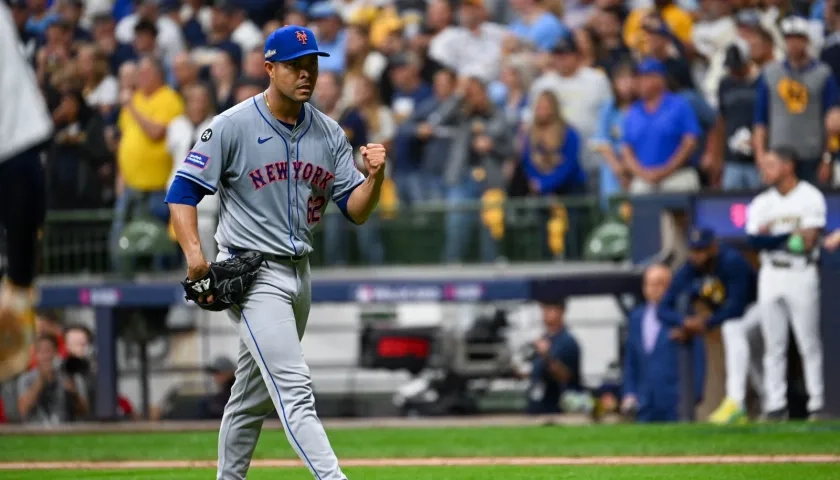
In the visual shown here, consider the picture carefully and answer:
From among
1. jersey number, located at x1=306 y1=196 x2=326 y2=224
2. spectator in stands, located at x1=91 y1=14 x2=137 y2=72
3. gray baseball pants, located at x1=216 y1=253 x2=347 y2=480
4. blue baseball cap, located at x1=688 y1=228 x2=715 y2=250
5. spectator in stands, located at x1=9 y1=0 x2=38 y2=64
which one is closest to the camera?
gray baseball pants, located at x1=216 y1=253 x2=347 y2=480

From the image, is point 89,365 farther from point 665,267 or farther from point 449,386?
point 665,267

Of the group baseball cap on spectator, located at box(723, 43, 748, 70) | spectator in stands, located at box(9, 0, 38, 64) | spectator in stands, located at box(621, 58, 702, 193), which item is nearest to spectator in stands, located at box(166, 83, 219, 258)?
spectator in stands, located at box(9, 0, 38, 64)

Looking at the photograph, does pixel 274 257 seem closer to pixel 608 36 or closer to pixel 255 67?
pixel 608 36

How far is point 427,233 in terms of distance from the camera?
50.6 ft

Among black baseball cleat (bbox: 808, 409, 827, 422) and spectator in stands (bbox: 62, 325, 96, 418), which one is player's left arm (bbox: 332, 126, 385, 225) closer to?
black baseball cleat (bbox: 808, 409, 827, 422)

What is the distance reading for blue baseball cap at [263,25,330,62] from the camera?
7.04 m

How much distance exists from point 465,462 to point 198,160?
3.58 metres

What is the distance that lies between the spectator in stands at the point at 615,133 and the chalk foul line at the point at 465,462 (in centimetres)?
502

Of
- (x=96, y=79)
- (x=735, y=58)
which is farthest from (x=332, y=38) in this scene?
(x=735, y=58)

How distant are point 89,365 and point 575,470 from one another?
7.64 meters

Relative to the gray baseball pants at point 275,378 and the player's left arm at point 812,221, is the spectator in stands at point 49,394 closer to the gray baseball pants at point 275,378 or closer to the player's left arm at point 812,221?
the player's left arm at point 812,221

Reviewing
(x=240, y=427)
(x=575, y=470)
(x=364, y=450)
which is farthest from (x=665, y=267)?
(x=240, y=427)

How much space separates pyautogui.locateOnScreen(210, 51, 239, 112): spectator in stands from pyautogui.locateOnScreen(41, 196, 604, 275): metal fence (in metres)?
1.70

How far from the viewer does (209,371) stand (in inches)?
613
